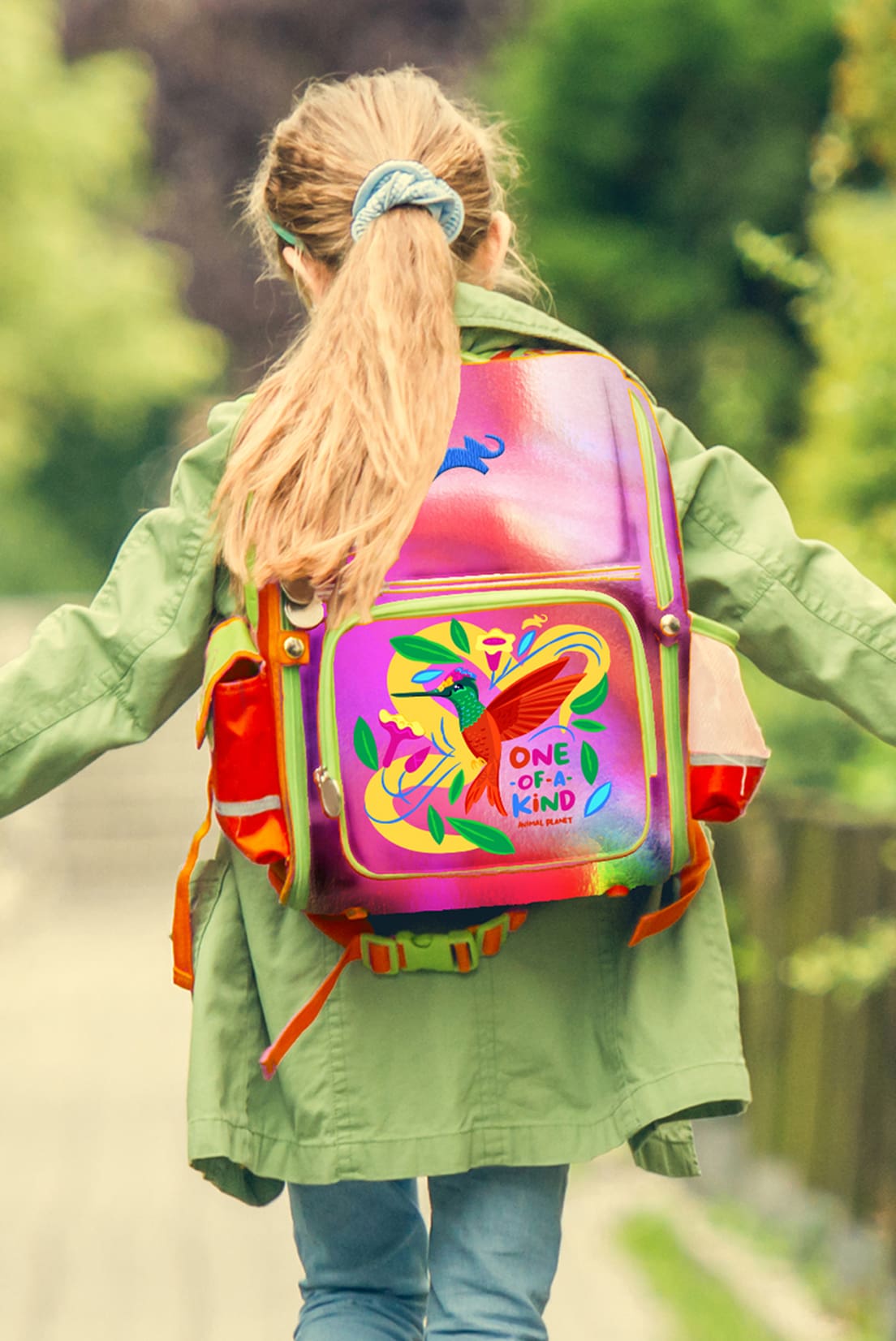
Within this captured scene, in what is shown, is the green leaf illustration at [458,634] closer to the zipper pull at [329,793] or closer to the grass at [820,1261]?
the zipper pull at [329,793]

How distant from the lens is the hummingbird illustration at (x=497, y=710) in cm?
226

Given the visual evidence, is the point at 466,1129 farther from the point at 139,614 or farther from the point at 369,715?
the point at 139,614

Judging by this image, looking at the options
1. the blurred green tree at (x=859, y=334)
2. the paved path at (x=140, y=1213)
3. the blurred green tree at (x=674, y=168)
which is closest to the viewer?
the blurred green tree at (x=859, y=334)

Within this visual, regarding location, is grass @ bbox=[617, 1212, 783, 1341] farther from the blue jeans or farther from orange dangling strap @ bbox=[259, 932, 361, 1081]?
orange dangling strap @ bbox=[259, 932, 361, 1081]

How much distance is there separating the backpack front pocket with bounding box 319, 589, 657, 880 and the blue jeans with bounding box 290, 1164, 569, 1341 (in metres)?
0.43

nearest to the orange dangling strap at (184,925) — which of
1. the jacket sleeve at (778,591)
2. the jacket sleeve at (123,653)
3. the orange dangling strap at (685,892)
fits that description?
the jacket sleeve at (123,653)

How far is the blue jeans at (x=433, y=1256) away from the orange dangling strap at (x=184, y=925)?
0.99 feet

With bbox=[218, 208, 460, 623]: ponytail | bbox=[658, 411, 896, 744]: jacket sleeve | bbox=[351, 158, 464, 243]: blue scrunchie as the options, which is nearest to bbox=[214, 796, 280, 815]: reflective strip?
bbox=[218, 208, 460, 623]: ponytail

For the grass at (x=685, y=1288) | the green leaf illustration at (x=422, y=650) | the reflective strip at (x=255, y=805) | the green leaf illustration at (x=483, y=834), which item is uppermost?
the green leaf illustration at (x=422, y=650)

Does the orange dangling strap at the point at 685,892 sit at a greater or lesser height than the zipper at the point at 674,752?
lesser

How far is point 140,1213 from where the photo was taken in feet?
18.5

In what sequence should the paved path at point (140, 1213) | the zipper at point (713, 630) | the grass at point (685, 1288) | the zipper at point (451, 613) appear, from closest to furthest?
1. the zipper at point (451, 613)
2. the zipper at point (713, 630)
3. the grass at point (685, 1288)
4. the paved path at point (140, 1213)

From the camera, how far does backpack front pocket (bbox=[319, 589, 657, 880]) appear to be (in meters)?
2.25

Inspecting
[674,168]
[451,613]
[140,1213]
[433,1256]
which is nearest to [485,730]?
[451,613]
